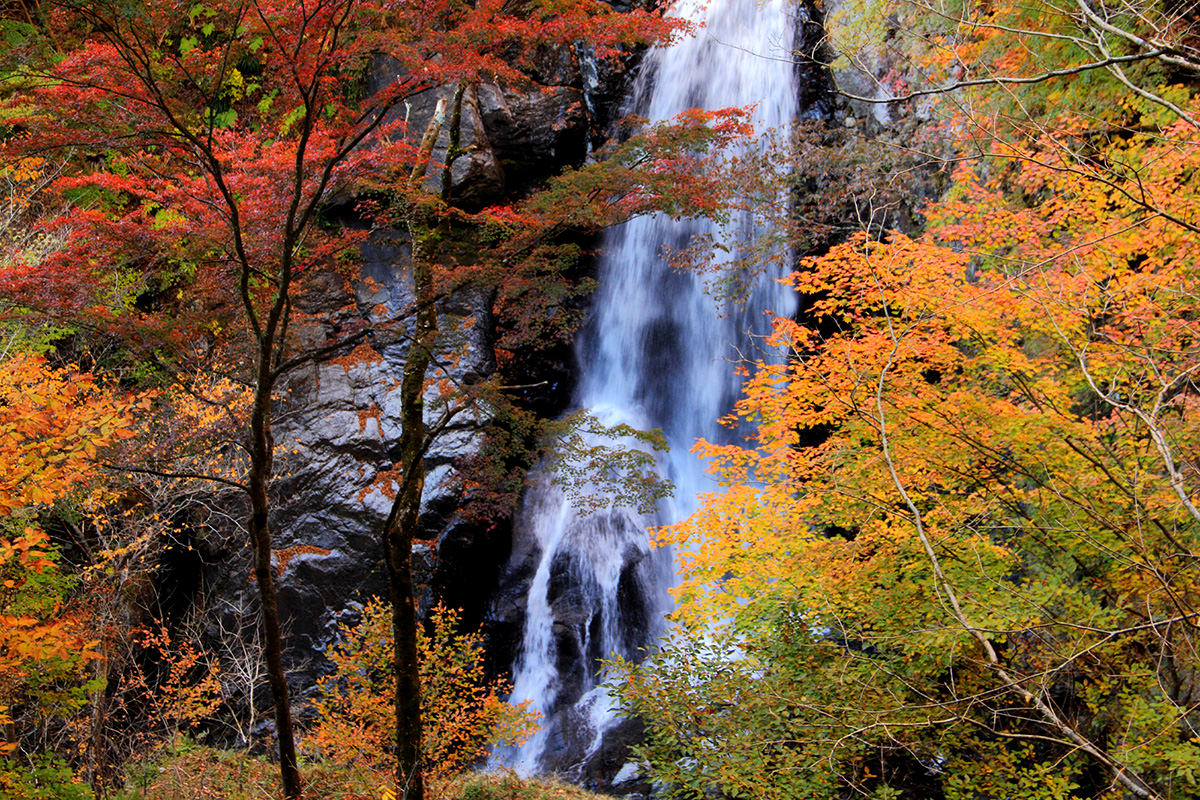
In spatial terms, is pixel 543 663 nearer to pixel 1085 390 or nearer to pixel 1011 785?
pixel 1011 785

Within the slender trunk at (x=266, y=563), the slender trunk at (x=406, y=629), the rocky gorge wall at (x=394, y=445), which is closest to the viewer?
the slender trunk at (x=266, y=563)

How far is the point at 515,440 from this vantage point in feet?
24.2

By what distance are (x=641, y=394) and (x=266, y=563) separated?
9.35 m

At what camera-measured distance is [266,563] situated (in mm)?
5328

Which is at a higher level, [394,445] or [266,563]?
[394,445]

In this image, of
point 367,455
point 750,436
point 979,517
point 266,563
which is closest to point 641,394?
point 367,455

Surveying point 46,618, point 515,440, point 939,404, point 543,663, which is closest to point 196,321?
point 46,618

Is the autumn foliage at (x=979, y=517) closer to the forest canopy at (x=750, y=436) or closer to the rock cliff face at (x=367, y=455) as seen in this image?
the forest canopy at (x=750, y=436)

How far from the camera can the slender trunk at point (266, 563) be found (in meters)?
5.05

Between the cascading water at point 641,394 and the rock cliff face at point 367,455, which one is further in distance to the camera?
the rock cliff face at point 367,455

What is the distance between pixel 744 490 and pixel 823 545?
48.8 inches

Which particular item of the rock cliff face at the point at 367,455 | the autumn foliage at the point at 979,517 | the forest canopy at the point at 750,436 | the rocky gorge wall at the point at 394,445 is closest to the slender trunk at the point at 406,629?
the forest canopy at the point at 750,436

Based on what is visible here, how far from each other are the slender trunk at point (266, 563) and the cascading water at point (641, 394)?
5192 mm

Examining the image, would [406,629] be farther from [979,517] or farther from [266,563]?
[979,517]
